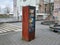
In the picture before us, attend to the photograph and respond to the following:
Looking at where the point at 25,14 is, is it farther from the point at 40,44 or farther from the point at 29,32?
the point at 40,44

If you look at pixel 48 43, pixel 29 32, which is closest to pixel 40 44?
pixel 48 43

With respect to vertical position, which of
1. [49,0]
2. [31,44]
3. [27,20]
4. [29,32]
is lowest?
[31,44]

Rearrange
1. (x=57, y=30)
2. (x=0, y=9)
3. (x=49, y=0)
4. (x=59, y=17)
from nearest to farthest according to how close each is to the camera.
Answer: (x=57, y=30) → (x=59, y=17) → (x=49, y=0) → (x=0, y=9)

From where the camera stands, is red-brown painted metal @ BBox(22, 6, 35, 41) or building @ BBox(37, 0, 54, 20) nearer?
red-brown painted metal @ BBox(22, 6, 35, 41)

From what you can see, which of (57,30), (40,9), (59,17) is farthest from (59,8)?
(40,9)

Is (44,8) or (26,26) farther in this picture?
(44,8)

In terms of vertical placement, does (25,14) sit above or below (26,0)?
below

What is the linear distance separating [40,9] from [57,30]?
2219 cm

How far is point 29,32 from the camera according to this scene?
848 centimetres

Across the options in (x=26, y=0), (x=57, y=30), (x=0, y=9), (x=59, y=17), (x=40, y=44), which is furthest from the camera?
(x=0, y=9)

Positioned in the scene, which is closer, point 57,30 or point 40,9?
point 57,30

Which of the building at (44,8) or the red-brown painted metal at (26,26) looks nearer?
the red-brown painted metal at (26,26)

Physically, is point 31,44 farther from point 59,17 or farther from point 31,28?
point 59,17

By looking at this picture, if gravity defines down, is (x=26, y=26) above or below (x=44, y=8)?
below
